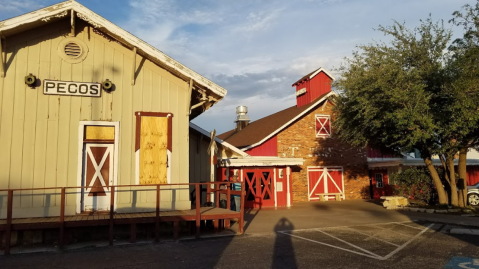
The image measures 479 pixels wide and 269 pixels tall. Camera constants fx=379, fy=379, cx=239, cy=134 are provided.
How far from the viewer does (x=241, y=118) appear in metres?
33.6

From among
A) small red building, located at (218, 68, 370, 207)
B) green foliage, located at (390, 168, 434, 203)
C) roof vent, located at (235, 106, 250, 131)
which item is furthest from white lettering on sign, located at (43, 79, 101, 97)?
roof vent, located at (235, 106, 250, 131)

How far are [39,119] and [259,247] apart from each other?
6440mm

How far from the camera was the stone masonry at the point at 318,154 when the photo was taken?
22.8 metres

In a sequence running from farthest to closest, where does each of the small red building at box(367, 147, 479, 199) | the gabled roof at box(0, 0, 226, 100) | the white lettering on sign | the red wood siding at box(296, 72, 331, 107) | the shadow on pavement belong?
the red wood siding at box(296, 72, 331, 107) → the small red building at box(367, 147, 479, 199) → the white lettering on sign → the gabled roof at box(0, 0, 226, 100) → the shadow on pavement

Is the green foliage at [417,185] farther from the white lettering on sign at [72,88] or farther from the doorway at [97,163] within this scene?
the white lettering on sign at [72,88]

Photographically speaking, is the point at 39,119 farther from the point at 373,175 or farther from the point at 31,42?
the point at 373,175

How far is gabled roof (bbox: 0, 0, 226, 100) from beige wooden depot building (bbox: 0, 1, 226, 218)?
26 millimetres

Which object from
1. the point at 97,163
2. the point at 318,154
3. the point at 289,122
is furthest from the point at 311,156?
the point at 97,163

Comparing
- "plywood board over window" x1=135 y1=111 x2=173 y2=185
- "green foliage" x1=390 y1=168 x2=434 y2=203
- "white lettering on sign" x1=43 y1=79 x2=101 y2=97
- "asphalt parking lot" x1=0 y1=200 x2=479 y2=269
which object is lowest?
"asphalt parking lot" x1=0 y1=200 x2=479 y2=269

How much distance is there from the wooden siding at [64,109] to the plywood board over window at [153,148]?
0.53 ft

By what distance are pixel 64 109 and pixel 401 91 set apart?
38.0ft

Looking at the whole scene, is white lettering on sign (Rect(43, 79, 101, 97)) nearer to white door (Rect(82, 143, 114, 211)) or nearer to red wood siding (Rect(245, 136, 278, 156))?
white door (Rect(82, 143, 114, 211))

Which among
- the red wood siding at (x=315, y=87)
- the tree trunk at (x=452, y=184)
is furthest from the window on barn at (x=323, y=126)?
the tree trunk at (x=452, y=184)

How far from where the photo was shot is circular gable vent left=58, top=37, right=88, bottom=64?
1025 cm
